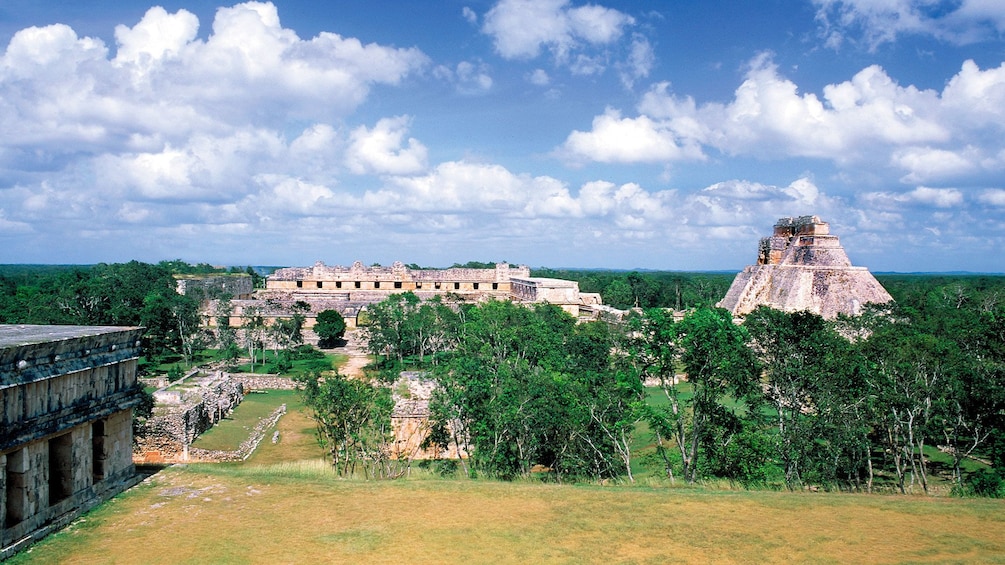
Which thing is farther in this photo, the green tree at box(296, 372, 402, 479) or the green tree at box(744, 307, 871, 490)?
the green tree at box(296, 372, 402, 479)

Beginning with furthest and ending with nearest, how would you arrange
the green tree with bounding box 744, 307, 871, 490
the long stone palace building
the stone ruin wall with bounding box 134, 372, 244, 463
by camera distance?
the long stone palace building
the stone ruin wall with bounding box 134, 372, 244, 463
the green tree with bounding box 744, 307, 871, 490

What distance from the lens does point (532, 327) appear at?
20266 mm

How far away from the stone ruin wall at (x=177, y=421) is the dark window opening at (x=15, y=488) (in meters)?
8.49

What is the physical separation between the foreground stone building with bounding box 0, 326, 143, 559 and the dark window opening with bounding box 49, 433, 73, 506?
12 mm

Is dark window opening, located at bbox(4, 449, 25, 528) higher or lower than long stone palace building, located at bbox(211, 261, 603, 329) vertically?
lower

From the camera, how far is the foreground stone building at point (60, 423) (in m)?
6.89

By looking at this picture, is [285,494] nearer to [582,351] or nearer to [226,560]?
[226,560]

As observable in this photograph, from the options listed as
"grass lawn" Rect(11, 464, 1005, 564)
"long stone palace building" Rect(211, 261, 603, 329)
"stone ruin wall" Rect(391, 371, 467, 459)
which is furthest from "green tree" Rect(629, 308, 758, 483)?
"long stone palace building" Rect(211, 261, 603, 329)

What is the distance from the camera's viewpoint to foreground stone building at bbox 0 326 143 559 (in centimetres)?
689

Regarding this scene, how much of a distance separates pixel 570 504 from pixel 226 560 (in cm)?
432

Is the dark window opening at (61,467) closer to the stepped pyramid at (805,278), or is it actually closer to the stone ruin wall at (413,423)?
the stone ruin wall at (413,423)

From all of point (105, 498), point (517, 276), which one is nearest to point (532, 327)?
point (105, 498)

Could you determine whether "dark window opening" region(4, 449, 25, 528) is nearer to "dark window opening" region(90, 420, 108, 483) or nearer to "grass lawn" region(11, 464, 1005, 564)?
"grass lawn" region(11, 464, 1005, 564)

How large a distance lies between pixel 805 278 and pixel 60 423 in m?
26.7
